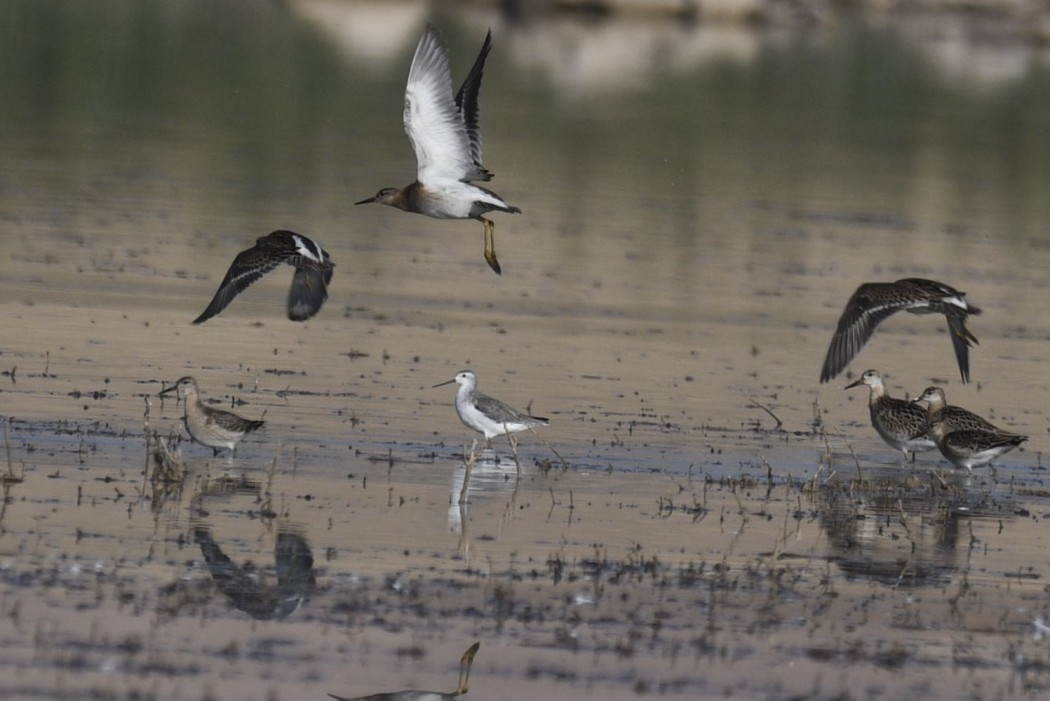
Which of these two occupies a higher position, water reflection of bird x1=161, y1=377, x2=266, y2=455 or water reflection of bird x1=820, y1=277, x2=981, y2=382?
water reflection of bird x1=820, y1=277, x2=981, y2=382

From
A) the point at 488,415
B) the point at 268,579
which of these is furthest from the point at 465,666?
the point at 488,415

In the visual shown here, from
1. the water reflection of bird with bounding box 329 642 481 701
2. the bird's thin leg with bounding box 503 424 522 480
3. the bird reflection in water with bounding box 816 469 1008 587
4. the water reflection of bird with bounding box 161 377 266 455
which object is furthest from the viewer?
the bird's thin leg with bounding box 503 424 522 480

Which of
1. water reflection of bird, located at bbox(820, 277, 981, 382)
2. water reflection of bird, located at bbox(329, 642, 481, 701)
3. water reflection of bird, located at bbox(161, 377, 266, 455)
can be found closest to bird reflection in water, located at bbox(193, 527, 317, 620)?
water reflection of bird, located at bbox(329, 642, 481, 701)

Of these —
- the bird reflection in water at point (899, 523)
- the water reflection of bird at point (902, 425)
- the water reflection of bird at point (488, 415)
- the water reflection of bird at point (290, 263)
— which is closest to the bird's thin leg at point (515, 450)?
the water reflection of bird at point (488, 415)

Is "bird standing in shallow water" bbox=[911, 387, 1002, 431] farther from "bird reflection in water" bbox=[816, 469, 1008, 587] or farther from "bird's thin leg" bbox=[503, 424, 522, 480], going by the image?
"bird's thin leg" bbox=[503, 424, 522, 480]

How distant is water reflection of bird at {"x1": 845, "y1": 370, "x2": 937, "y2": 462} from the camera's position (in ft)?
52.0

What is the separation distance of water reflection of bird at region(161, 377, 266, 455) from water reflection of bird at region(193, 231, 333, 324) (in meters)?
1.30

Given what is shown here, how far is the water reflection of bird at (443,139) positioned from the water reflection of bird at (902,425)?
3.01 m

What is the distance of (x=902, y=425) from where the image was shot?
15.9 m

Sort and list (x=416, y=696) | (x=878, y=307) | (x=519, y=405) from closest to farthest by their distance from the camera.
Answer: (x=416, y=696) → (x=878, y=307) → (x=519, y=405)

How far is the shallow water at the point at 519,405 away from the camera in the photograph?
10047 mm

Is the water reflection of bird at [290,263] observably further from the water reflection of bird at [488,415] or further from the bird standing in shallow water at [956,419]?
the bird standing in shallow water at [956,419]

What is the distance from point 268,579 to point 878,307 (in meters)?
6.53

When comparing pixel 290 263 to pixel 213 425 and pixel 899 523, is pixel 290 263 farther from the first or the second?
pixel 899 523
